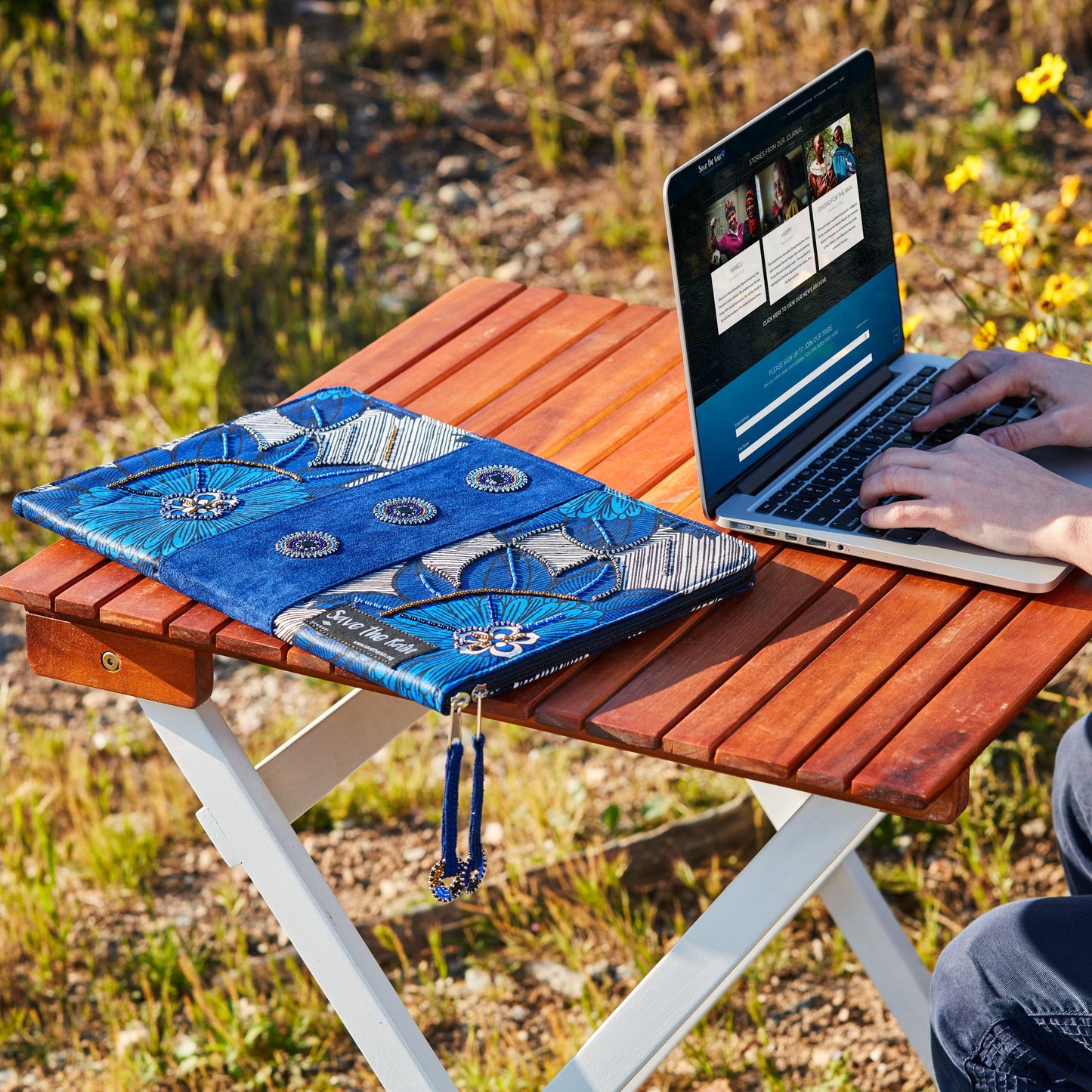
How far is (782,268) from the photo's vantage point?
5.07ft

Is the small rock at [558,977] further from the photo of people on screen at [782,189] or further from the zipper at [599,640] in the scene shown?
the photo of people on screen at [782,189]

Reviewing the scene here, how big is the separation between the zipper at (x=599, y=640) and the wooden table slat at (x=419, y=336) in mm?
631

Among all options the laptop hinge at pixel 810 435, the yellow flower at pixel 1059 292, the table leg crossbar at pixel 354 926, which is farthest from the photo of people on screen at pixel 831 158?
the table leg crossbar at pixel 354 926

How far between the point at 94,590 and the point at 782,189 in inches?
33.2

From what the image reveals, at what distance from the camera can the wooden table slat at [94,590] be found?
143 cm

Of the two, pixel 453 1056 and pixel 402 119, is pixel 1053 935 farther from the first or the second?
pixel 402 119

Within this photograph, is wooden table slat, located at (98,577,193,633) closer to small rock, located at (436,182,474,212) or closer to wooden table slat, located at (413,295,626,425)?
wooden table slat, located at (413,295,626,425)

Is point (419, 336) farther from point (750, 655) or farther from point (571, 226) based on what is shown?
point (571, 226)

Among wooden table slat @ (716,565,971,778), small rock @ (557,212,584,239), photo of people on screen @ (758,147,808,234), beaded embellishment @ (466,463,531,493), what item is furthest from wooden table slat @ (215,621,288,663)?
small rock @ (557,212,584,239)

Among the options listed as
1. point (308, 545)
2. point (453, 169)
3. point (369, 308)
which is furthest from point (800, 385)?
point (453, 169)

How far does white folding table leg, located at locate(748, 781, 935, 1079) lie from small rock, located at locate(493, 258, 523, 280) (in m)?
2.42

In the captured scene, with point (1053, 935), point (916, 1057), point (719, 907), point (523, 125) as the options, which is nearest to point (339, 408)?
point (719, 907)

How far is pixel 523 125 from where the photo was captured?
466 centimetres

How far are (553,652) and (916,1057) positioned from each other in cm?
120
